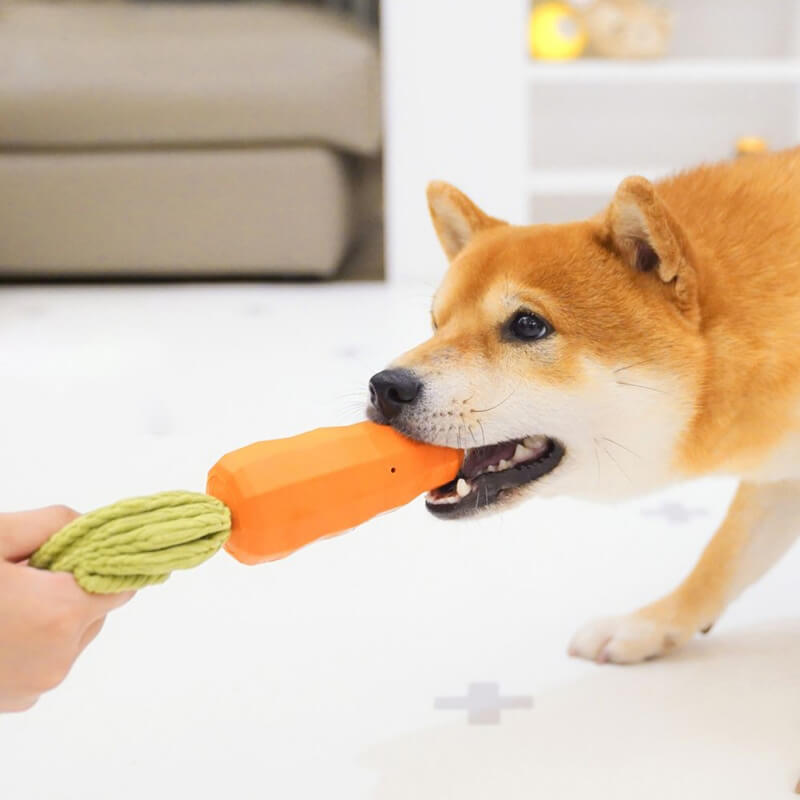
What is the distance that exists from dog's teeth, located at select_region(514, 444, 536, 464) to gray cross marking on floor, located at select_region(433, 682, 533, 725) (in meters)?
0.21

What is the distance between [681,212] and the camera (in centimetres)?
93

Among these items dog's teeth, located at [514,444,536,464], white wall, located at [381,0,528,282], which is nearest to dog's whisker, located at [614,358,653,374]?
dog's teeth, located at [514,444,536,464]

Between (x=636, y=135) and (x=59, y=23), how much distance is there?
167 cm

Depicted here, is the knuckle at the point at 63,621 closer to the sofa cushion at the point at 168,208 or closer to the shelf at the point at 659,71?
the sofa cushion at the point at 168,208

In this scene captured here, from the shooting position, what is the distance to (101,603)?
0.65 m

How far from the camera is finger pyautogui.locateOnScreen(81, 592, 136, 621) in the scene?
0.64 meters

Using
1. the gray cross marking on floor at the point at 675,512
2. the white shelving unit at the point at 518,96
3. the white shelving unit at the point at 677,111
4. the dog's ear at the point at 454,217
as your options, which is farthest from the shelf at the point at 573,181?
the dog's ear at the point at 454,217

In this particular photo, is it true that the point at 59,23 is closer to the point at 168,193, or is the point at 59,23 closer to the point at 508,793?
the point at 168,193

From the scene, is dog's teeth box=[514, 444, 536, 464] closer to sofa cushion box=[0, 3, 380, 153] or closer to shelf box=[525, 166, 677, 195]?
sofa cushion box=[0, 3, 380, 153]

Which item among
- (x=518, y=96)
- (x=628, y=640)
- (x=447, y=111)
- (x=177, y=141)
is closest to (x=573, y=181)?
(x=518, y=96)

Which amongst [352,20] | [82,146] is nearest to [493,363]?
[82,146]

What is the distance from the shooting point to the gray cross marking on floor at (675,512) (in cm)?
133

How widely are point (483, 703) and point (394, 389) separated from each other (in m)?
0.29

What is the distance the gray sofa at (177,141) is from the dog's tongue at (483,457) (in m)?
1.77
